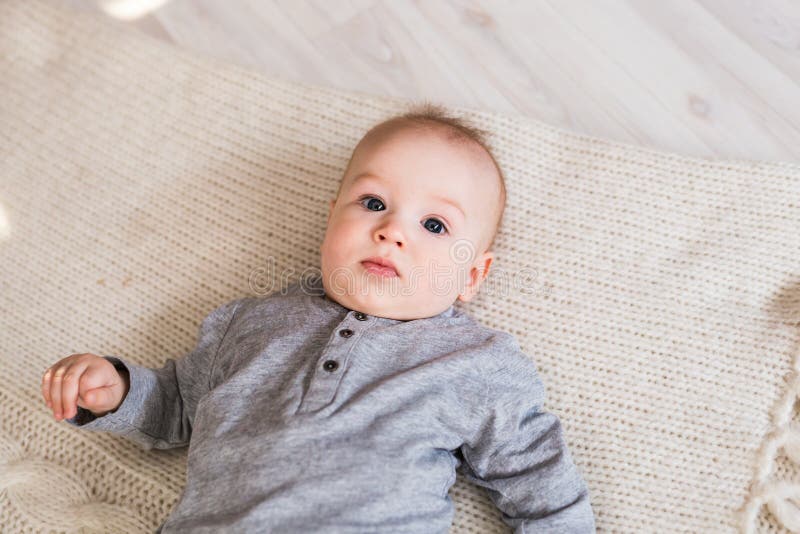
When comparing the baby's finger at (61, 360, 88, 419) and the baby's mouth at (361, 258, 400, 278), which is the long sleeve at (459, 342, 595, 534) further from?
the baby's finger at (61, 360, 88, 419)

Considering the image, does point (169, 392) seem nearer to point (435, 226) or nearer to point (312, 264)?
point (312, 264)

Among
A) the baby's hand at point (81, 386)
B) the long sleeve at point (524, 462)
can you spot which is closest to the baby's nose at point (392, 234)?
the long sleeve at point (524, 462)

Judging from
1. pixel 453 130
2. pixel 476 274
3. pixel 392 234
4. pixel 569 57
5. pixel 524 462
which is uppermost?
pixel 569 57

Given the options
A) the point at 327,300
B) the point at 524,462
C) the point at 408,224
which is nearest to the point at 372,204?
the point at 408,224

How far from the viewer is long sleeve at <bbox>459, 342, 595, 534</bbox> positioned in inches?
37.2

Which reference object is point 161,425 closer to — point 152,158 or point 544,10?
point 152,158

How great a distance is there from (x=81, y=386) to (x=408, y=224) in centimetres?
54

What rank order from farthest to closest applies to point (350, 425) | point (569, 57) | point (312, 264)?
point (569, 57)
point (312, 264)
point (350, 425)

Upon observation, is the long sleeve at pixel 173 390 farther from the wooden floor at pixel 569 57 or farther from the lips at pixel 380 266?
the wooden floor at pixel 569 57

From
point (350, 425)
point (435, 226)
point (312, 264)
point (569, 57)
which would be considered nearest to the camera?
point (350, 425)

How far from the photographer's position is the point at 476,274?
3.66ft

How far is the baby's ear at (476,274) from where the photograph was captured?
110cm

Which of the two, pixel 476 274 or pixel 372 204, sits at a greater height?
pixel 372 204

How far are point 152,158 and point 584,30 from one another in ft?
3.14
